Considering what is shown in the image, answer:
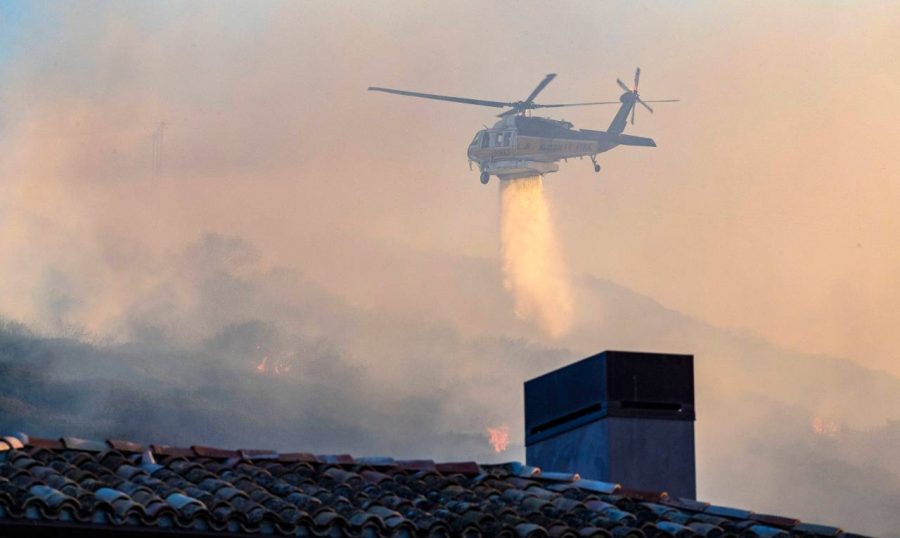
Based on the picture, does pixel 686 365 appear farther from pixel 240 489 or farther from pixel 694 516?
pixel 240 489

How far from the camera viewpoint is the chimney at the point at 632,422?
2319cm

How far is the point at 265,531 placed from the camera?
54.6ft

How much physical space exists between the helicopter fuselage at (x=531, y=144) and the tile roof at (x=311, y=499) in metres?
132

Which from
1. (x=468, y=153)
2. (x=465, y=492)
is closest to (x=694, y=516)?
(x=465, y=492)

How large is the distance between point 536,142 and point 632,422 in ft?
440

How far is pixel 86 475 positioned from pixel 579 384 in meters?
8.01

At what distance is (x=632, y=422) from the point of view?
23281mm

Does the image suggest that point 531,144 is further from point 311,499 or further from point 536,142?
point 311,499

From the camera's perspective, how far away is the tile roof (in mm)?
16234

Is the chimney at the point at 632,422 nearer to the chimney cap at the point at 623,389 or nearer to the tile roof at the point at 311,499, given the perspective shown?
the chimney cap at the point at 623,389

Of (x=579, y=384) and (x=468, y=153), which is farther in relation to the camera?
(x=468, y=153)

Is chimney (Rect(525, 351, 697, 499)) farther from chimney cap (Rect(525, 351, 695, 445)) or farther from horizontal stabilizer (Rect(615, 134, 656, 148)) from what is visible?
horizontal stabilizer (Rect(615, 134, 656, 148))

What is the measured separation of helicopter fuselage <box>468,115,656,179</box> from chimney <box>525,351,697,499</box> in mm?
129166

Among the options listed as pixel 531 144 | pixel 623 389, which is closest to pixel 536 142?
pixel 531 144
